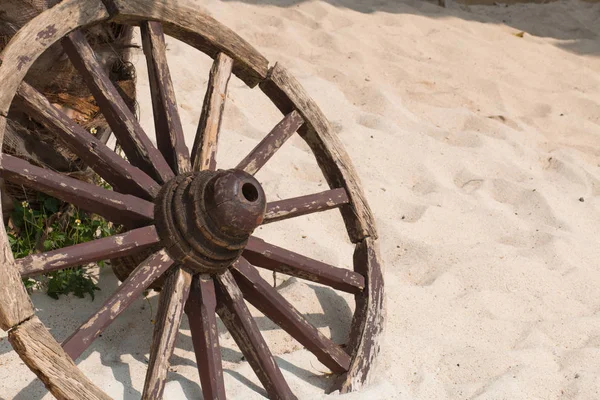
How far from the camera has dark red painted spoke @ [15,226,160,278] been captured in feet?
6.88

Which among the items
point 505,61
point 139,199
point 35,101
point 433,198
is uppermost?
point 35,101

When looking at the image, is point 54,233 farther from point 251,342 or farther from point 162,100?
point 251,342

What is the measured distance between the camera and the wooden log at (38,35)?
220 cm

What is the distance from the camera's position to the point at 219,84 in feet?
8.98

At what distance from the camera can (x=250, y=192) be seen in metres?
2.36

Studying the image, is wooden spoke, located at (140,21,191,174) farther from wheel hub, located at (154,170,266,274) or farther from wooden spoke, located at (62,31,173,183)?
wheel hub, located at (154,170,266,274)

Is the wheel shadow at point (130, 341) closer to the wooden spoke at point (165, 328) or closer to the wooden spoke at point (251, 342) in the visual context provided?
the wooden spoke at point (251, 342)

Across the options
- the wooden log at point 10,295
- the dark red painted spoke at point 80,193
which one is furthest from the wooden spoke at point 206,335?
the wooden log at point 10,295

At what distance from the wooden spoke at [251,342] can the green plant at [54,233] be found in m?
0.57

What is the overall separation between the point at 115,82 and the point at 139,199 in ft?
2.47

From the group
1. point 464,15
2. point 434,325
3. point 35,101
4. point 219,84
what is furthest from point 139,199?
point 464,15

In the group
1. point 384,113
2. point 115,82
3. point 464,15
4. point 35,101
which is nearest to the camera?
point 35,101

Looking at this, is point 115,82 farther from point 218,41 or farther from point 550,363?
point 550,363

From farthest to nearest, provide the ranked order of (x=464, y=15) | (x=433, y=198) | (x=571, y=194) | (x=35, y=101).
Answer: (x=464, y=15)
(x=571, y=194)
(x=433, y=198)
(x=35, y=101)
